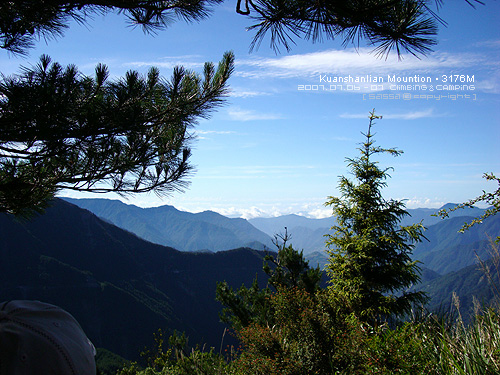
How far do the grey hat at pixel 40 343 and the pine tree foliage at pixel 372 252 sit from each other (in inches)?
301

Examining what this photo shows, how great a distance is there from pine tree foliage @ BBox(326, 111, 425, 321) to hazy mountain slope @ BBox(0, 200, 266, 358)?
85.1m

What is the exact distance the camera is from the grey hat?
0.73 m

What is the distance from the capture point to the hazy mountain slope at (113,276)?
289 feet

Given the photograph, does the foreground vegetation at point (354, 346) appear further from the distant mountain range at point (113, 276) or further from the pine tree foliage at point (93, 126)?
the distant mountain range at point (113, 276)

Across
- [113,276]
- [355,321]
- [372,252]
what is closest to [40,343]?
[355,321]

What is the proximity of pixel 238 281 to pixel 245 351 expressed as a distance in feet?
389

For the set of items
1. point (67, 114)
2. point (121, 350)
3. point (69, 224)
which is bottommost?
point (121, 350)

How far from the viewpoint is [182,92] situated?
17.4 ft

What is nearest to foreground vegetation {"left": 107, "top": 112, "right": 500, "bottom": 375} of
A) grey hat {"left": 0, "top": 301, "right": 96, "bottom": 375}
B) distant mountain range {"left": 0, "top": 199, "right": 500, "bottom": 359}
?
grey hat {"left": 0, "top": 301, "right": 96, "bottom": 375}

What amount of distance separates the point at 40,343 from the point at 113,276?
116m

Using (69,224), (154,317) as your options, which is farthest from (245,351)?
(69,224)

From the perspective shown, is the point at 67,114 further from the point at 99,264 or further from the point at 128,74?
the point at 99,264

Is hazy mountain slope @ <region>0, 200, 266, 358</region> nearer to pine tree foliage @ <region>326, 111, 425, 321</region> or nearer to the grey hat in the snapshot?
pine tree foliage @ <region>326, 111, 425, 321</region>

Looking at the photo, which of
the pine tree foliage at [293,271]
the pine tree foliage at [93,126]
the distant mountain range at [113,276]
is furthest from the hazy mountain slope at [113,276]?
the pine tree foliage at [93,126]
